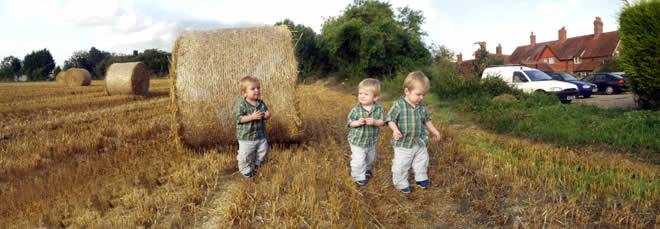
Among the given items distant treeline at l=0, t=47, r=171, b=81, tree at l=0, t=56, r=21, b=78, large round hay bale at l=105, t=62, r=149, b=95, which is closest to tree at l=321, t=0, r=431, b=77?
large round hay bale at l=105, t=62, r=149, b=95

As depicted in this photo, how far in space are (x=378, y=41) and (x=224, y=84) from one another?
77.3 ft

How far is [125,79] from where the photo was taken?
14.9m

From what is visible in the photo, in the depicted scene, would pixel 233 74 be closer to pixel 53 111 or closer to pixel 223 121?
pixel 223 121

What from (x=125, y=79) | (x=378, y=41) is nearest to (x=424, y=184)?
(x=125, y=79)

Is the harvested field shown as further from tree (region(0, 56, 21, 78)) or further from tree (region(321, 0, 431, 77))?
tree (region(0, 56, 21, 78))

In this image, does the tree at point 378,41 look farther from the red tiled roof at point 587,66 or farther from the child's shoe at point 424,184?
the red tiled roof at point 587,66

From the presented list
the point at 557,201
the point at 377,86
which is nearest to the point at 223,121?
the point at 377,86

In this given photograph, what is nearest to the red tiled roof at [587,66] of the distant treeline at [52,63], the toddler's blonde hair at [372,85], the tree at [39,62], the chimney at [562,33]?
the chimney at [562,33]

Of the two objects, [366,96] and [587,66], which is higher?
[587,66]

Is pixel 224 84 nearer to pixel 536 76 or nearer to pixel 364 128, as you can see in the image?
pixel 364 128

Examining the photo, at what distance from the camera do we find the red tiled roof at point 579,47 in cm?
4386

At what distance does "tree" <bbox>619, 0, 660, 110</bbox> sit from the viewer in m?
7.96

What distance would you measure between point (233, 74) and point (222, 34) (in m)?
0.89

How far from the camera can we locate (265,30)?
20.8 feet
